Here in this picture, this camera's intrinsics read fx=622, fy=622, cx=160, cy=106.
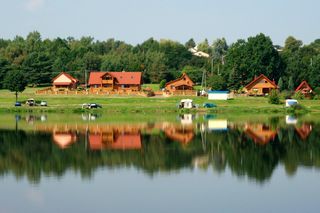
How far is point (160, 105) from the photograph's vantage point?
72250 millimetres

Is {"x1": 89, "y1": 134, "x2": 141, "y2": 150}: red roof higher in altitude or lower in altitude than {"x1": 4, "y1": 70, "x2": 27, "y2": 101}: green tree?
lower

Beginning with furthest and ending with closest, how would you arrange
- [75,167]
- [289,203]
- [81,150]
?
[81,150]
[75,167]
[289,203]

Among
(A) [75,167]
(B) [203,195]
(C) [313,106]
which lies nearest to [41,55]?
(C) [313,106]

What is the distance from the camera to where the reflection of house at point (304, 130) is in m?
44.5

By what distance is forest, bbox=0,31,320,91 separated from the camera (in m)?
94.2

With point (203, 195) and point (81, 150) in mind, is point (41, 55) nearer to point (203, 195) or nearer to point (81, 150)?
point (81, 150)

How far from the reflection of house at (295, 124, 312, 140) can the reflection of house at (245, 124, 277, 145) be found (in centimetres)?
191

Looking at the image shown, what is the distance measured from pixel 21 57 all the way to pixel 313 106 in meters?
55.2

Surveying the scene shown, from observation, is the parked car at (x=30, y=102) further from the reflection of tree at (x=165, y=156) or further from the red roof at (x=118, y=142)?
the red roof at (x=118, y=142)

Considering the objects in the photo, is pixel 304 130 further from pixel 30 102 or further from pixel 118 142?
pixel 30 102

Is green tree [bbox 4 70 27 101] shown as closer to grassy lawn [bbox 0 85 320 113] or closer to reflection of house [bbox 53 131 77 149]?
grassy lawn [bbox 0 85 320 113]

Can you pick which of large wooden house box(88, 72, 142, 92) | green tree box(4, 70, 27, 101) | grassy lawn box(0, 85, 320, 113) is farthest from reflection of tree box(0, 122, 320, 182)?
large wooden house box(88, 72, 142, 92)

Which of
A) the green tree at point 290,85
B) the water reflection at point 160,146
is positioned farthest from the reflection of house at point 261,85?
the water reflection at point 160,146

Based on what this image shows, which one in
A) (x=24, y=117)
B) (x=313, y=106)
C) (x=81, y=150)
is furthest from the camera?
(x=313, y=106)
